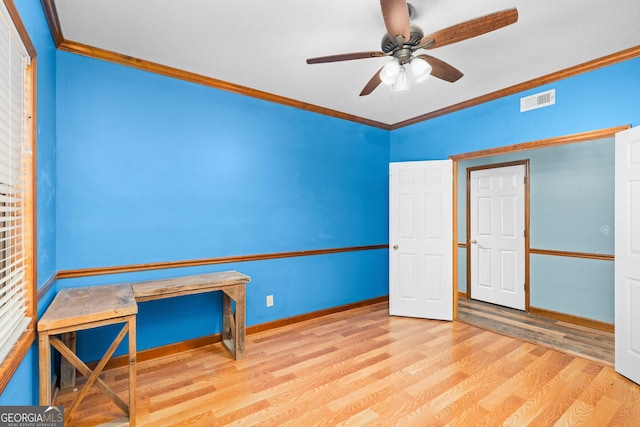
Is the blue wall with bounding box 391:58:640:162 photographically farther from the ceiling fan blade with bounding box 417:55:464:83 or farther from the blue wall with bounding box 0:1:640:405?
the ceiling fan blade with bounding box 417:55:464:83

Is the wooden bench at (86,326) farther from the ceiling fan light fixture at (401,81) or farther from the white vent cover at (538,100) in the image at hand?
the white vent cover at (538,100)

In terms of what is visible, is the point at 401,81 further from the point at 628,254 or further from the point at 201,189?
the point at 628,254

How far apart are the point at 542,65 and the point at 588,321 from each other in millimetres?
2772

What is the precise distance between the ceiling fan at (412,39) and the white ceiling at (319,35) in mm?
228

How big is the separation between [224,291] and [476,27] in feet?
8.38

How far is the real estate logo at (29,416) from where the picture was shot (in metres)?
1.15

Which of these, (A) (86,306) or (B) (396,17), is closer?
(B) (396,17)

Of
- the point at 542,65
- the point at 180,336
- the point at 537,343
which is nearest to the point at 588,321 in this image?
the point at 537,343

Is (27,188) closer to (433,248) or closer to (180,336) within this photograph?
(180,336)

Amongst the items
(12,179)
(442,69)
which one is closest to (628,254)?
(442,69)

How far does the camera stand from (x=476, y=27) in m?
1.68

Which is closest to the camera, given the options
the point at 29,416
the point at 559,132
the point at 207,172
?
the point at 29,416

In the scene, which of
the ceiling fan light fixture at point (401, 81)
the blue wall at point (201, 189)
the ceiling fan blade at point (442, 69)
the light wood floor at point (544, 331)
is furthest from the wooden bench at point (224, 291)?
the light wood floor at point (544, 331)

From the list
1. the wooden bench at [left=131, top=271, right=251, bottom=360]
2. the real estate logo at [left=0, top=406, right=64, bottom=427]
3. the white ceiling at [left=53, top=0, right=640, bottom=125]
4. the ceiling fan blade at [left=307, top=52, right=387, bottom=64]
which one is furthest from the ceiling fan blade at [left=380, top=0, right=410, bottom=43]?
the real estate logo at [left=0, top=406, right=64, bottom=427]
